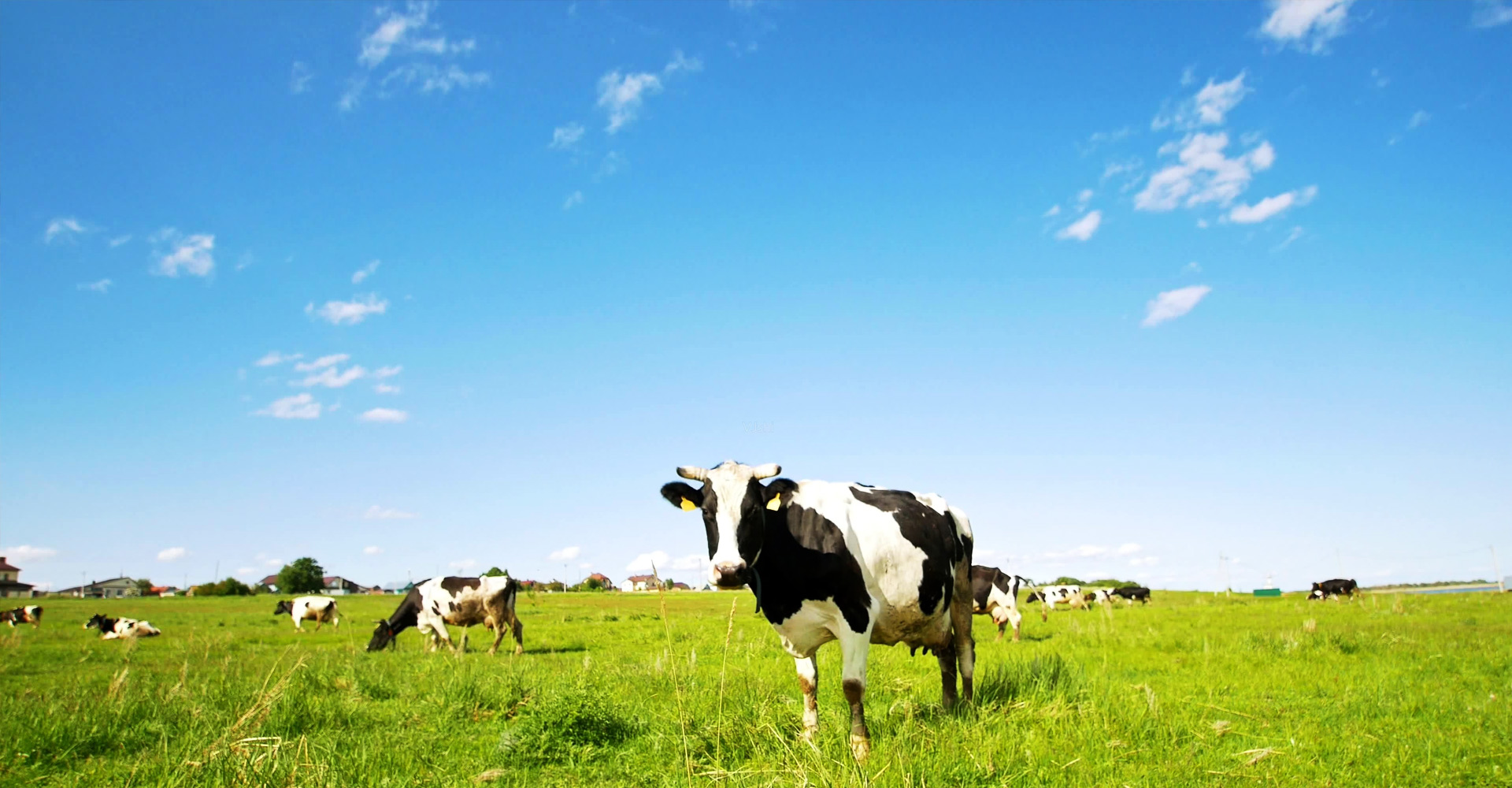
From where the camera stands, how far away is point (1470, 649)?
1562 cm

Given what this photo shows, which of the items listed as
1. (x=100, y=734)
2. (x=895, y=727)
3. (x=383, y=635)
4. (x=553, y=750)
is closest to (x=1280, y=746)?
(x=895, y=727)

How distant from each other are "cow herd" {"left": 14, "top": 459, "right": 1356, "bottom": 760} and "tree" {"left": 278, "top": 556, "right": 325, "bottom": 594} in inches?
4526

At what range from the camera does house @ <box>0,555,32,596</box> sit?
126m

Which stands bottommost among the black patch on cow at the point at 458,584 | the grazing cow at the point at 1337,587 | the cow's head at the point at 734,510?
the grazing cow at the point at 1337,587

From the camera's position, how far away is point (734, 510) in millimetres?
7246

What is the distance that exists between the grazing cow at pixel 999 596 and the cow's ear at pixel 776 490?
49.0 feet

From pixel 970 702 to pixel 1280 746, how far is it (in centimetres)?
274

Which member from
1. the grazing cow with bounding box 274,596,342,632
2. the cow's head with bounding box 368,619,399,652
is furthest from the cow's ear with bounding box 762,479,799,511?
the grazing cow with bounding box 274,596,342,632

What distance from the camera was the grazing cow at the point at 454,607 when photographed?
75.8 ft

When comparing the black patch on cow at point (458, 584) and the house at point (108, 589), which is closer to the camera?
the black patch on cow at point (458, 584)

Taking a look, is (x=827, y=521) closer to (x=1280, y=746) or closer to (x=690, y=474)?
(x=690, y=474)

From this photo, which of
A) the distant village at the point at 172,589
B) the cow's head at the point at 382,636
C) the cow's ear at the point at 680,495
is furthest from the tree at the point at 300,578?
the cow's ear at the point at 680,495

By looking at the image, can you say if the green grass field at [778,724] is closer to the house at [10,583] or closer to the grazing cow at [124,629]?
the grazing cow at [124,629]

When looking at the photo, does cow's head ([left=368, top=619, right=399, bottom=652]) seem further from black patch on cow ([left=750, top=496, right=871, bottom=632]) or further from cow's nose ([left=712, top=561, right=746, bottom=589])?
cow's nose ([left=712, top=561, right=746, bottom=589])
